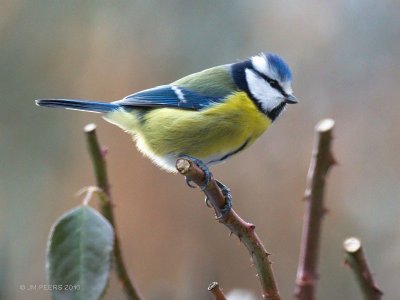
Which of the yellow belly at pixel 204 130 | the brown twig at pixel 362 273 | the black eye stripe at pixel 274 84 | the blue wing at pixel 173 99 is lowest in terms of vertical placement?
the brown twig at pixel 362 273

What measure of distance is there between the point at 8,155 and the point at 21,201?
6.6 inches

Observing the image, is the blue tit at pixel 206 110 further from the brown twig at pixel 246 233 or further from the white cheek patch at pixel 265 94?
the brown twig at pixel 246 233

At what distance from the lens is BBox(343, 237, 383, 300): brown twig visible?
0.66 m

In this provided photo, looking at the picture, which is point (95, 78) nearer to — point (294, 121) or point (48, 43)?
point (48, 43)

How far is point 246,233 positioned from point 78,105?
644 millimetres

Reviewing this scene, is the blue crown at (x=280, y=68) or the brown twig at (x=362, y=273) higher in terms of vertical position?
the blue crown at (x=280, y=68)

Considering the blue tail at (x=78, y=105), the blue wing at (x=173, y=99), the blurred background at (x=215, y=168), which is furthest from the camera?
the blurred background at (x=215, y=168)

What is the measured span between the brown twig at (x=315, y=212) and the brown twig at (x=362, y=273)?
4cm

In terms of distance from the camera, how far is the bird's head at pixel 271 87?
1.38 metres

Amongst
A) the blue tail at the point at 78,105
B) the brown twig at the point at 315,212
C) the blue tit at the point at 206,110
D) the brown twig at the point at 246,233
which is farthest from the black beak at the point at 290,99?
the brown twig at the point at 315,212

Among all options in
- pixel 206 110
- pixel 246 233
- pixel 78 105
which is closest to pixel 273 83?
pixel 206 110

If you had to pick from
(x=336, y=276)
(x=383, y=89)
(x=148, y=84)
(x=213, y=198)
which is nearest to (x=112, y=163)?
(x=148, y=84)

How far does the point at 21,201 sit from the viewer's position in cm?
221

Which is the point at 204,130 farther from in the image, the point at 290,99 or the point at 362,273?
the point at 362,273
